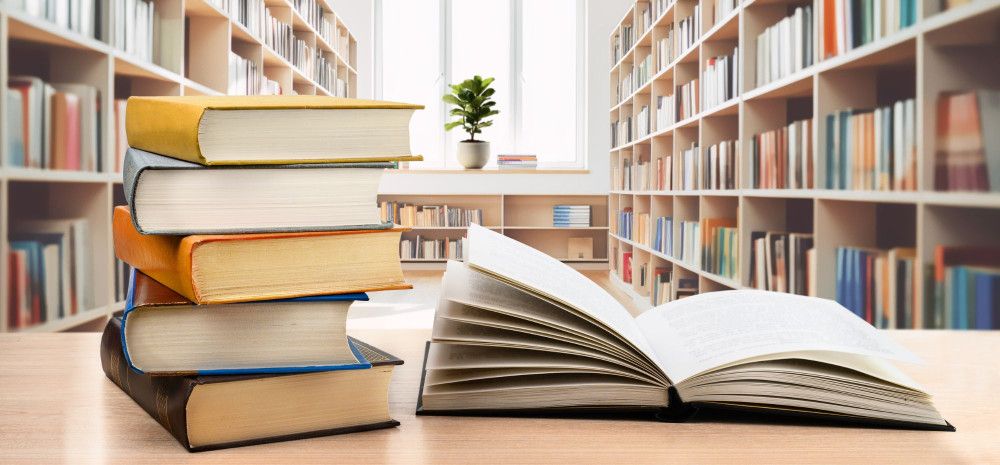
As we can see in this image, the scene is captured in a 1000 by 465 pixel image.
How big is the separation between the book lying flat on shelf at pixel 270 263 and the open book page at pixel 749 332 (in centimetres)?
21

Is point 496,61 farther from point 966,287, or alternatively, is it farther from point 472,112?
point 966,287

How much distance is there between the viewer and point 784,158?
2549mm

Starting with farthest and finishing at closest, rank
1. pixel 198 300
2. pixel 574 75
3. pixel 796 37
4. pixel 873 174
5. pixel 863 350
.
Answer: pixel 574 75, pixel 796 37, pixel 873 174, pixel 863 350, pixel 198 300

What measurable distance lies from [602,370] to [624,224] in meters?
5.71

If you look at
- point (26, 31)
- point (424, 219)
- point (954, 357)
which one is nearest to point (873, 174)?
point (954, 357)

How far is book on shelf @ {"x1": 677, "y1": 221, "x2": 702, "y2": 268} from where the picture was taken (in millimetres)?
3609

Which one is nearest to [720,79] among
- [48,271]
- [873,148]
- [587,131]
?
[873,148]

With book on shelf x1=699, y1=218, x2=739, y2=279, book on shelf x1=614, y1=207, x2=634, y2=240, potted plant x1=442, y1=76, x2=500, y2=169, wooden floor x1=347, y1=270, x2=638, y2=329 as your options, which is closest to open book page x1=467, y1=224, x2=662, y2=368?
book on shelf x1=699, y1=218, x2=739, y2=279

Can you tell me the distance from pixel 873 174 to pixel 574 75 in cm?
581

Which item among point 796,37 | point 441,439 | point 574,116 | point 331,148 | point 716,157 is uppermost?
point 574,116

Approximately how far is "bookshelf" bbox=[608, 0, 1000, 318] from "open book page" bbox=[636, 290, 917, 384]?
1.02 metres

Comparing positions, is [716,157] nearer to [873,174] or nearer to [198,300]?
[873,174]

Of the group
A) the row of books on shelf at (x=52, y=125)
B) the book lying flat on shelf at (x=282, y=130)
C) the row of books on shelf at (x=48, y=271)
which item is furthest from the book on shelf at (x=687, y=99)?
the book lying flat on shelf at (x=282, y=130)

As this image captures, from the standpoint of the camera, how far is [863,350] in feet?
1.69
